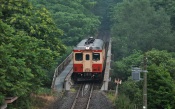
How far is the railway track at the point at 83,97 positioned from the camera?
2519cm

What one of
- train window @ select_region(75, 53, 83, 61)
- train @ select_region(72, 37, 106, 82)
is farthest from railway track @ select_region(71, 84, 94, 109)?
train window @ select_region(75, 53, 83, 61)

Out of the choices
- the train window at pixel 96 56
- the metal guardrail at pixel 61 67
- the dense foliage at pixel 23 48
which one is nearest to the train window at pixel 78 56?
the train window at pixel 96 56

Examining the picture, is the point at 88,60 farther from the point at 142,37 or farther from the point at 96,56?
the point at 142,37

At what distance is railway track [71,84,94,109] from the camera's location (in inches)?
992

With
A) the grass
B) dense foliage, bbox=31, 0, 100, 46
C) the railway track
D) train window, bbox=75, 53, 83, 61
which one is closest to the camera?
the grass

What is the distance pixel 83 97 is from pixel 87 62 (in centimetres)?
414

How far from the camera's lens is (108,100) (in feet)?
88.7

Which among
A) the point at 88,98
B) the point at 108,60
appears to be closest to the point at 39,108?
the point at 88,98

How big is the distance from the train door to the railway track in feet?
4.16

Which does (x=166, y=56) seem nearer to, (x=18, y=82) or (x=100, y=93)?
(x=100, y=93)

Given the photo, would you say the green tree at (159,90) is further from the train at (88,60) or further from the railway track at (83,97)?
the train at (88,60)

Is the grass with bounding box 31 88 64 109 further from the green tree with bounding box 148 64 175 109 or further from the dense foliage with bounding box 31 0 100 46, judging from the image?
the dense foliage with bounding box 31 0 100 46

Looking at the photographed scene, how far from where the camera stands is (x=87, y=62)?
31.3 meters

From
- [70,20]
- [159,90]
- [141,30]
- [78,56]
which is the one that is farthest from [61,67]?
[70,20]
